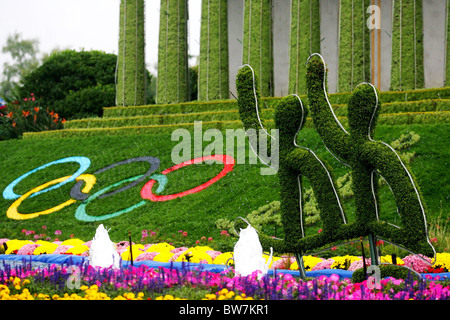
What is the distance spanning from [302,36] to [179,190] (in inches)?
352

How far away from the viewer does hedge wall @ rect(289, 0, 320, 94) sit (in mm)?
21781

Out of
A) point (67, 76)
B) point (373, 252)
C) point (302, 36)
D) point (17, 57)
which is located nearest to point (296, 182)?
point (373, 252)

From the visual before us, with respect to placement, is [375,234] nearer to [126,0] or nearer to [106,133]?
[106,133]

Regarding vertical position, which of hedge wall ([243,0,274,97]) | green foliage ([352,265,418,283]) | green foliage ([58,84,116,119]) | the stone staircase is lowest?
green foliage ([352,265,418,283])

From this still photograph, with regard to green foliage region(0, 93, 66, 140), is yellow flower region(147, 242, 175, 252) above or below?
below

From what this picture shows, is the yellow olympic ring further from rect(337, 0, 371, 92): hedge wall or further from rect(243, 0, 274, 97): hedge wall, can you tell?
rect(337, 0, 371, 92): hedge wall

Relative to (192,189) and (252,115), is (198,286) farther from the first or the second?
(192,189)

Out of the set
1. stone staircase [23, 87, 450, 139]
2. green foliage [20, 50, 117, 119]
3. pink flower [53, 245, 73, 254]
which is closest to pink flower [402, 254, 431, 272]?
pink flower [53, 245, 73, 254]

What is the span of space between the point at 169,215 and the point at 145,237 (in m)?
1.24

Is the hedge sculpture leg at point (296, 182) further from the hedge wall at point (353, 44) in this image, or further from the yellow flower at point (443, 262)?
the hedge wall at point (353, 44)

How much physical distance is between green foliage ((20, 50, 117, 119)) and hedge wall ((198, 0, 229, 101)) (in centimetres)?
1010

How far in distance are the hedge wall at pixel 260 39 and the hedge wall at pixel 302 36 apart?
0.91m

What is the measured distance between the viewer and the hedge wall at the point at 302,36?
2178 cm

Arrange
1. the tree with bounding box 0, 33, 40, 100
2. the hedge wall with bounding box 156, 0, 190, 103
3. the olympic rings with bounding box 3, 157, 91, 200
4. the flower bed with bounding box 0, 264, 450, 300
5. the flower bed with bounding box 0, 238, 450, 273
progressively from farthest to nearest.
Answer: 1. the tree with bounding box 0, 33, 40, 100
2. the hedge wall with bounding box 156, 0, 190, 103
3. the olympic rings with bounding box 3, 157, 91, 200
4. the flower bed with bounding box 0, 238, 450, 273
5. the flower bed with bounding box 0, 264, 450, 300
